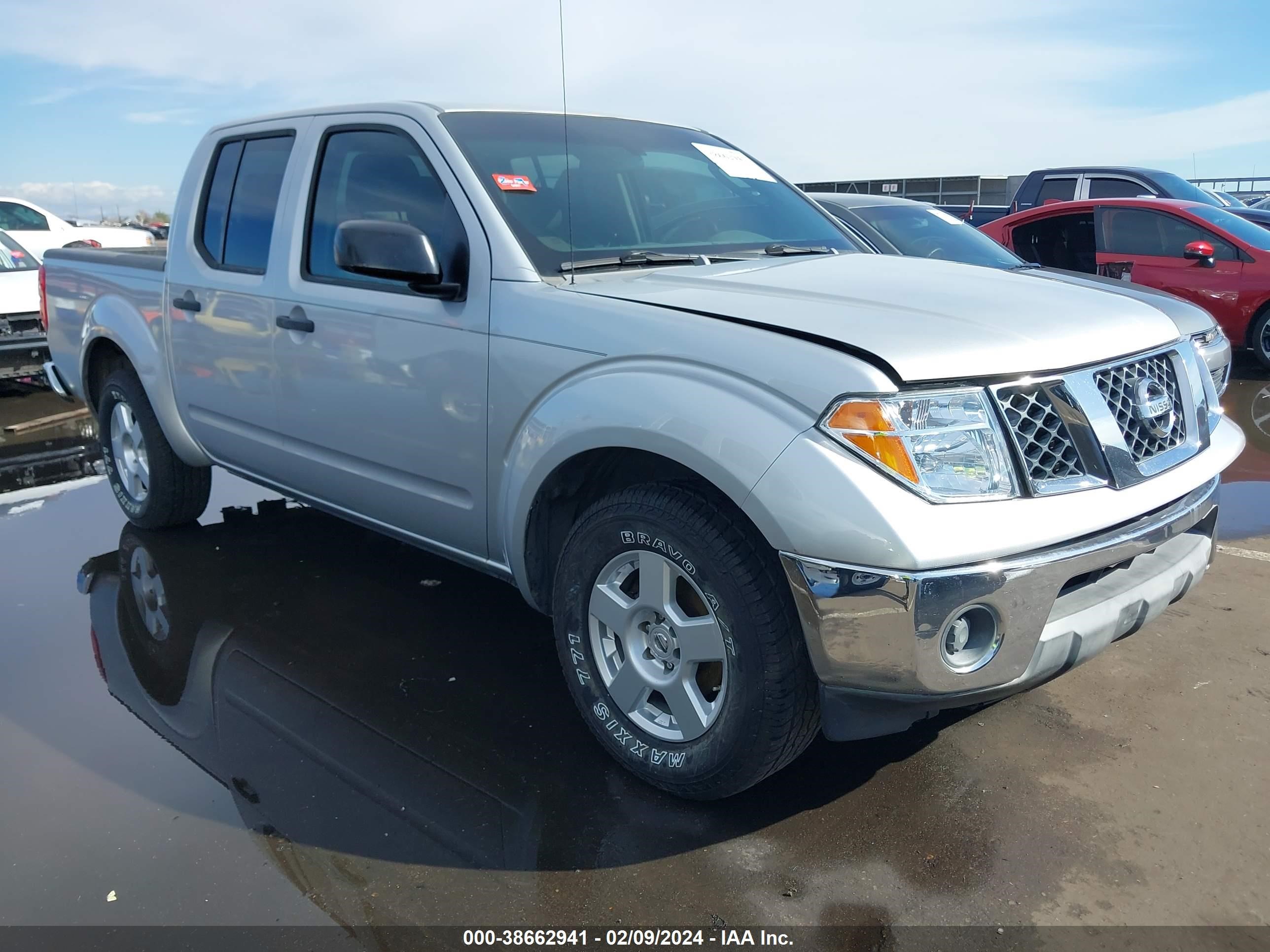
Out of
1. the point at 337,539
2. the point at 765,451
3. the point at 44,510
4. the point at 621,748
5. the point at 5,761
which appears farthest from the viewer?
the point at 44,510

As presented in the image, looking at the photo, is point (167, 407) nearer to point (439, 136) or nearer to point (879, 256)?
point (439, 136)

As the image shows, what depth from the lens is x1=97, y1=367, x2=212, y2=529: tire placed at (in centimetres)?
474

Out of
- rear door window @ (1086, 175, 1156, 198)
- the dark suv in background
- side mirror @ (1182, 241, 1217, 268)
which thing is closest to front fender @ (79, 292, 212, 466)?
side mirror @ (1182, 241, 1217, 268)

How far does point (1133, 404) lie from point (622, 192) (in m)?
1.73

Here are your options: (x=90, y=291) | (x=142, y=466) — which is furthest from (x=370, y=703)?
(x=90, y=291)

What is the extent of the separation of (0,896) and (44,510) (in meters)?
3.66

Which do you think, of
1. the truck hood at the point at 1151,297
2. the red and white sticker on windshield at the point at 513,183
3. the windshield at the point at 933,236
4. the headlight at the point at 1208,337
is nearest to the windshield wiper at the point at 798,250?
the truck hood at the point at 1151,297

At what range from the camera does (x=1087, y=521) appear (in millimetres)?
2270

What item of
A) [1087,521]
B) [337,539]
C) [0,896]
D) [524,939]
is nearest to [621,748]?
[524,939]

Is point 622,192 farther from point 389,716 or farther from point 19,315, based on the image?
point 19,315

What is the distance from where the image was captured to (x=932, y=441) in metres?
2.20

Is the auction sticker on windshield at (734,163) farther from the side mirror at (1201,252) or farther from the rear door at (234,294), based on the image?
the side mirror at (1201,252)

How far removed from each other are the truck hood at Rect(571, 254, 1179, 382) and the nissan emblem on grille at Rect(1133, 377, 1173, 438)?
0.10 m

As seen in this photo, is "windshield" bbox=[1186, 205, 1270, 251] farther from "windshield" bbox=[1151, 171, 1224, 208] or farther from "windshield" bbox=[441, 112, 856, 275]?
"windshield" bbox=[441, 112, 856, 275]
